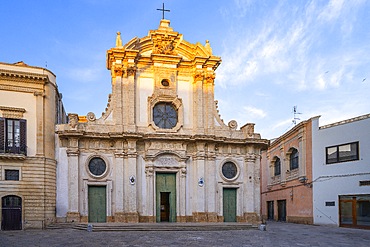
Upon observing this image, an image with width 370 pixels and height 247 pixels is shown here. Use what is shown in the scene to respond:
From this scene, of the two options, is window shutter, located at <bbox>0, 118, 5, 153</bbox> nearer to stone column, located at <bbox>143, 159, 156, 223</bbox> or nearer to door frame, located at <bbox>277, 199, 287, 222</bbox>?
stone column, located at <bbox>143, 159, 156, 223</bbox>

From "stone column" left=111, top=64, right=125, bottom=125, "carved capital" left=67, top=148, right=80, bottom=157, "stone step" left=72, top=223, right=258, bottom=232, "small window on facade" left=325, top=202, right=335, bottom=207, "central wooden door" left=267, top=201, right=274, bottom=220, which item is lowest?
"central wooden door" left=267, top=201, right=274, bottom=220

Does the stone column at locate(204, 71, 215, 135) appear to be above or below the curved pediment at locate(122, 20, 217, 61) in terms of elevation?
below

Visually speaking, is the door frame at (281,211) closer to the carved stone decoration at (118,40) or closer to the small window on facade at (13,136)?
the carved stone decoration at (118,40)

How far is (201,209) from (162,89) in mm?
8528

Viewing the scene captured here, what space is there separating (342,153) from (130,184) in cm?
1408

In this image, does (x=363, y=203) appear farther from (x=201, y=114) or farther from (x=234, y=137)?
(x=201, y=114)

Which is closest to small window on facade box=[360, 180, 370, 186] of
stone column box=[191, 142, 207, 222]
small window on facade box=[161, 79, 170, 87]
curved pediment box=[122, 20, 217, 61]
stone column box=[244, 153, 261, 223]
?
stone column box=[244, 153, 261, 223]

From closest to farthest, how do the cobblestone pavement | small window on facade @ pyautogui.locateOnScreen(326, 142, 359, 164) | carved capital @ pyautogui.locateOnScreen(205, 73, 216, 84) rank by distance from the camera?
the cobblestone pavement
small window on facade @ pyautogui.locateOnScreen(326, 142, 359, 164)
carved capital @ pyautogui.locateOnScreen(205, 73, 216, 84)

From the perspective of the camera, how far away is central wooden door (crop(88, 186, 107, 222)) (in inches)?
1033

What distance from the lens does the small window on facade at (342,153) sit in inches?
1039

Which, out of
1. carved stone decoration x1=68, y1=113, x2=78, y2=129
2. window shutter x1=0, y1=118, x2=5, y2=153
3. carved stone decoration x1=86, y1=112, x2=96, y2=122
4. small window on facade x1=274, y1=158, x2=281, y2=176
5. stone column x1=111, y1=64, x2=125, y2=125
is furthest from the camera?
small window on facade x1=274, y1=158, x2=281, y2=176

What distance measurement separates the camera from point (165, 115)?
2844 cm

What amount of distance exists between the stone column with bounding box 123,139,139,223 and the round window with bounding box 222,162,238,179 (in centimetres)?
631

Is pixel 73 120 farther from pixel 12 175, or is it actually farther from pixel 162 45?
pixel 162 45
